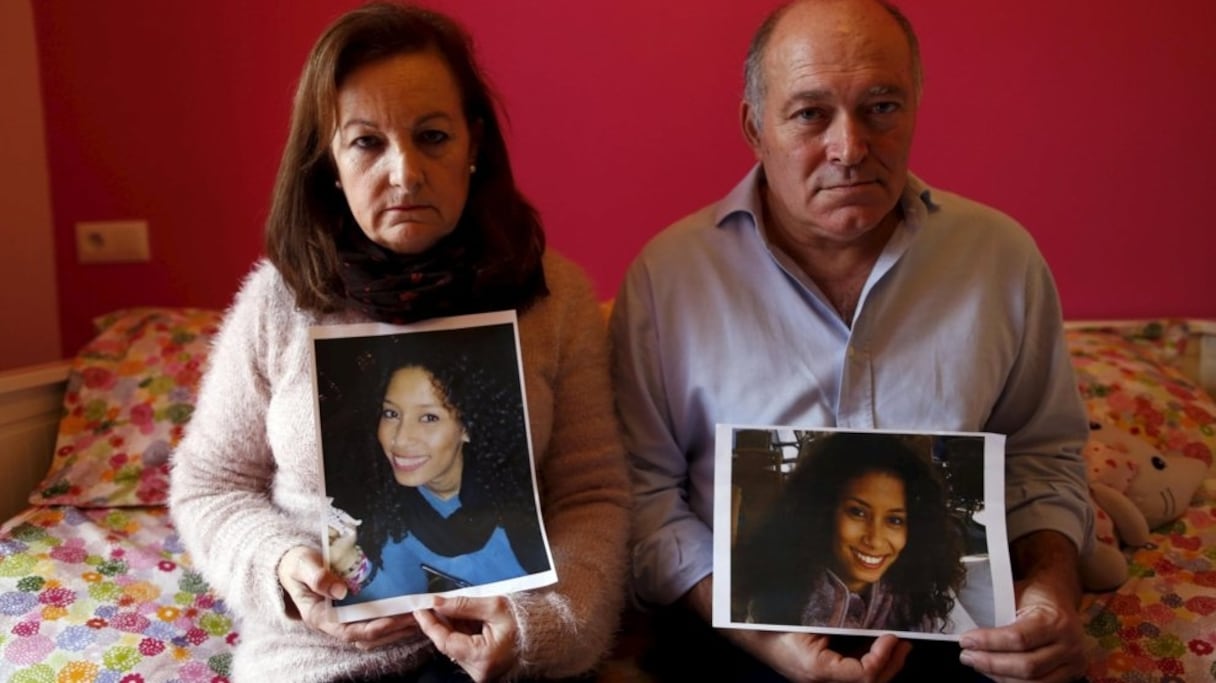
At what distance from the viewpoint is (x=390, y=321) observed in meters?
1.04

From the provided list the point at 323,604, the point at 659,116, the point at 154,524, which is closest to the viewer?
the point at 323,604

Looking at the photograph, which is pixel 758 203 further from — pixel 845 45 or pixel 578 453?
pixel 578 453

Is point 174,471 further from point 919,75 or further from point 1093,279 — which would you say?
point 1093,279

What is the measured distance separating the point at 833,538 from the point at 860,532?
0.03m

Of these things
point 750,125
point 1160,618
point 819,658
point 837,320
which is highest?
point 750,125

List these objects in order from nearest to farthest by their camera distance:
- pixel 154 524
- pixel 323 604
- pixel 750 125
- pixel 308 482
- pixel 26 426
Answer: pixel 323 604 → pixel 308 482 → pixel 750 125 → pixel 154 524 → pixel 26 426

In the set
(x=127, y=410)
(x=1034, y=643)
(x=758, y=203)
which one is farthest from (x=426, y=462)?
(x=127, y=410)

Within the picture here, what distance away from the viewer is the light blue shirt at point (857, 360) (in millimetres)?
1179

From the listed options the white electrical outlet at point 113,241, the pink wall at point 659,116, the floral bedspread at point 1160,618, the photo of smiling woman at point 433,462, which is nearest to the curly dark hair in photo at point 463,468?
the photo of smiling woman at point 433,462

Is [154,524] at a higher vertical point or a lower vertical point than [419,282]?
lower

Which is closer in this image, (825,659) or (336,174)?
(825,659)

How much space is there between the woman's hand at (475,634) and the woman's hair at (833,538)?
0.87 ft

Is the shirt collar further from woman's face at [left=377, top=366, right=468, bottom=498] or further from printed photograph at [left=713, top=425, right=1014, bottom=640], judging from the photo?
woman's face at [left=377, top=366, right=468, bottom=498]

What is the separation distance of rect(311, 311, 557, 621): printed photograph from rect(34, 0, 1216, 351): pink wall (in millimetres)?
1030
